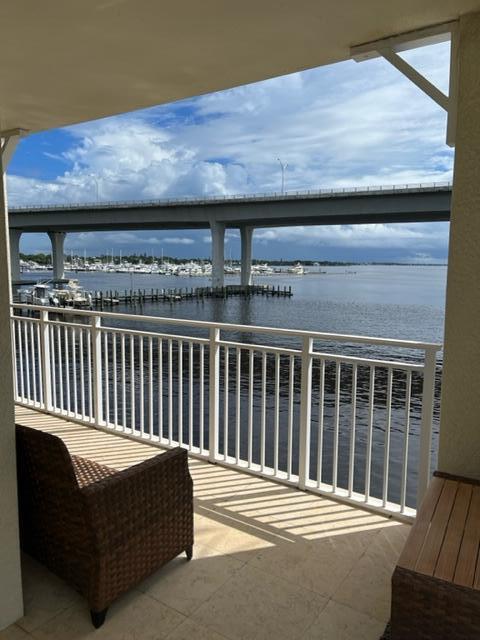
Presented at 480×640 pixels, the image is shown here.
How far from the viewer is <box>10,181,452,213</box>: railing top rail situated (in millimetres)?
21453

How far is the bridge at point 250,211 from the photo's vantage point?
859 inches

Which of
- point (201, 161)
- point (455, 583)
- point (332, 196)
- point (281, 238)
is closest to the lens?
point (455, 583)

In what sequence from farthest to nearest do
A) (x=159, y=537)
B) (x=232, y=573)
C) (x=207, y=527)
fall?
(x=207, y=527) → (x=232, y=573) → (x=159, y=537)

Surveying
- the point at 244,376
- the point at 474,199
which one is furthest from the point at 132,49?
the point at 244,376

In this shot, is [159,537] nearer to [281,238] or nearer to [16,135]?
[16,135]

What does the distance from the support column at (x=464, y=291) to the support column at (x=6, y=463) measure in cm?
214

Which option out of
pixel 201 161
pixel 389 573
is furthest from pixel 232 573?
pixel 201 161

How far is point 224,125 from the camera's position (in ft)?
93.0

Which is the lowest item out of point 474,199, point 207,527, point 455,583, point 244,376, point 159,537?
point 244,376

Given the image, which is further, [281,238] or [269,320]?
[281,238]

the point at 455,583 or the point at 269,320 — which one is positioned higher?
the point at 455,583

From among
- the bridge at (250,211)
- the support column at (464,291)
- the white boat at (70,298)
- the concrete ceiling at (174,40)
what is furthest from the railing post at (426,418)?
the white boat at (70,298)

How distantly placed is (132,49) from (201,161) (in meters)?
41.8

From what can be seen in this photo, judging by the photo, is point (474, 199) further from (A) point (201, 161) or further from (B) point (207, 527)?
(A) point (201, 161)
